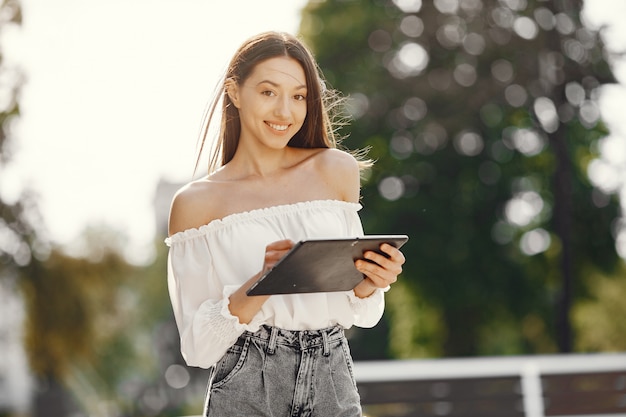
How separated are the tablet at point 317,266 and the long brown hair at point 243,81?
1.71 ft

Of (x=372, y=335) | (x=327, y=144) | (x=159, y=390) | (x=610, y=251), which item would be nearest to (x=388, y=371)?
(x=327, y=144)

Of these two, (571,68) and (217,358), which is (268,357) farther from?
(571,68)

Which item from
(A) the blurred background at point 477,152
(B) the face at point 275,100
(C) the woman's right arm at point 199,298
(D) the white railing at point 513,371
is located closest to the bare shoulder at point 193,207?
(C) the woman's right arm at point 199,298

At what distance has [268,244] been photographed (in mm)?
2408

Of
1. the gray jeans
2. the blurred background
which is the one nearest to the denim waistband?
the gray jeans

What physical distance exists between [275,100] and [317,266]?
54cm


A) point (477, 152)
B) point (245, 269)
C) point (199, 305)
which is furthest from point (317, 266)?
point (477, 152)

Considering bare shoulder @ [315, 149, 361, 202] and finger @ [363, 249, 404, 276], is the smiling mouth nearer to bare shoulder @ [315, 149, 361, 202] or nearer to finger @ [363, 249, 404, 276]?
bare shoulder @ [315, 149, 361, 202]

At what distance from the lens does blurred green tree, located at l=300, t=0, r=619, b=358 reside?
15.6 m

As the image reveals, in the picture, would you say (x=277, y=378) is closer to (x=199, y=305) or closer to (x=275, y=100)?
(x=199, y=305)

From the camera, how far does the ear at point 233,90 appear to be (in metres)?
2.66

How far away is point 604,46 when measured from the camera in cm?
1537

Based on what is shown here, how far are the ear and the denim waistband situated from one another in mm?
609

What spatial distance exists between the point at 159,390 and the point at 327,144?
3295cm
